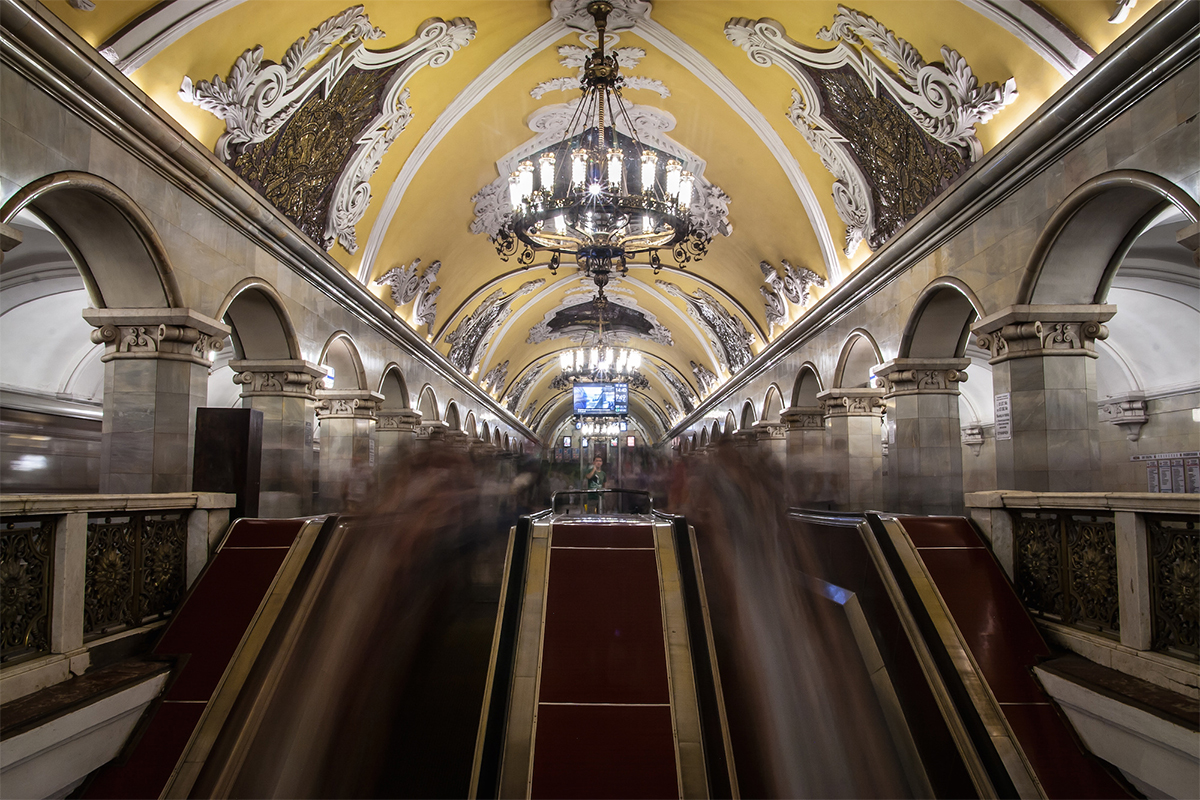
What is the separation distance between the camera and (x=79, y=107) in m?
5.60

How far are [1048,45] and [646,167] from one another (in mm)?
3752

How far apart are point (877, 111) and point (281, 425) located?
26.9 feet

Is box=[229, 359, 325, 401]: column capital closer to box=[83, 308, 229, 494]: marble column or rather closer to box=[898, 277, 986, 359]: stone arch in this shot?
box=[83, 308, 229, 494]: marble column

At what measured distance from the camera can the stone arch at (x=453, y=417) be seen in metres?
19.0

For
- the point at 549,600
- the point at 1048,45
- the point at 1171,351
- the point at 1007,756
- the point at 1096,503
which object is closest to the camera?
the point at 1007,756

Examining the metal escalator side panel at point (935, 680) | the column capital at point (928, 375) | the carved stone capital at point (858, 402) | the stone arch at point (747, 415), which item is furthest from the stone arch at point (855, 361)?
the metal escalator side panel at point (935, 680)

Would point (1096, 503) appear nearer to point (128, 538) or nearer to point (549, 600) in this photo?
point (549, 600)

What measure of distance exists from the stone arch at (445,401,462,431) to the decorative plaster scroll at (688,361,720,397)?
8100 mm

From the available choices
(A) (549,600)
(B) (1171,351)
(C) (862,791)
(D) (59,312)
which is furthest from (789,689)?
(D) (59,312)

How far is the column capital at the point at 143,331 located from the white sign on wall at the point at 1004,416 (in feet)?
24.9

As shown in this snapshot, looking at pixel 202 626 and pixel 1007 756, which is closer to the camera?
pixel 1007 756

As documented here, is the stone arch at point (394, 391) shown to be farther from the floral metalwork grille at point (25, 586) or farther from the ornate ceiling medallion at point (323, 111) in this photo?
the floral metalwork grille at point (25, 586)

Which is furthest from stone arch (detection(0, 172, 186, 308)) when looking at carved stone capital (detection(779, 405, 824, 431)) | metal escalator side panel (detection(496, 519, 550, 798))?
carved stone capital (detection(779, 405, 824, 431))

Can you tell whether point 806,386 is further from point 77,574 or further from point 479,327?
point 77,574
